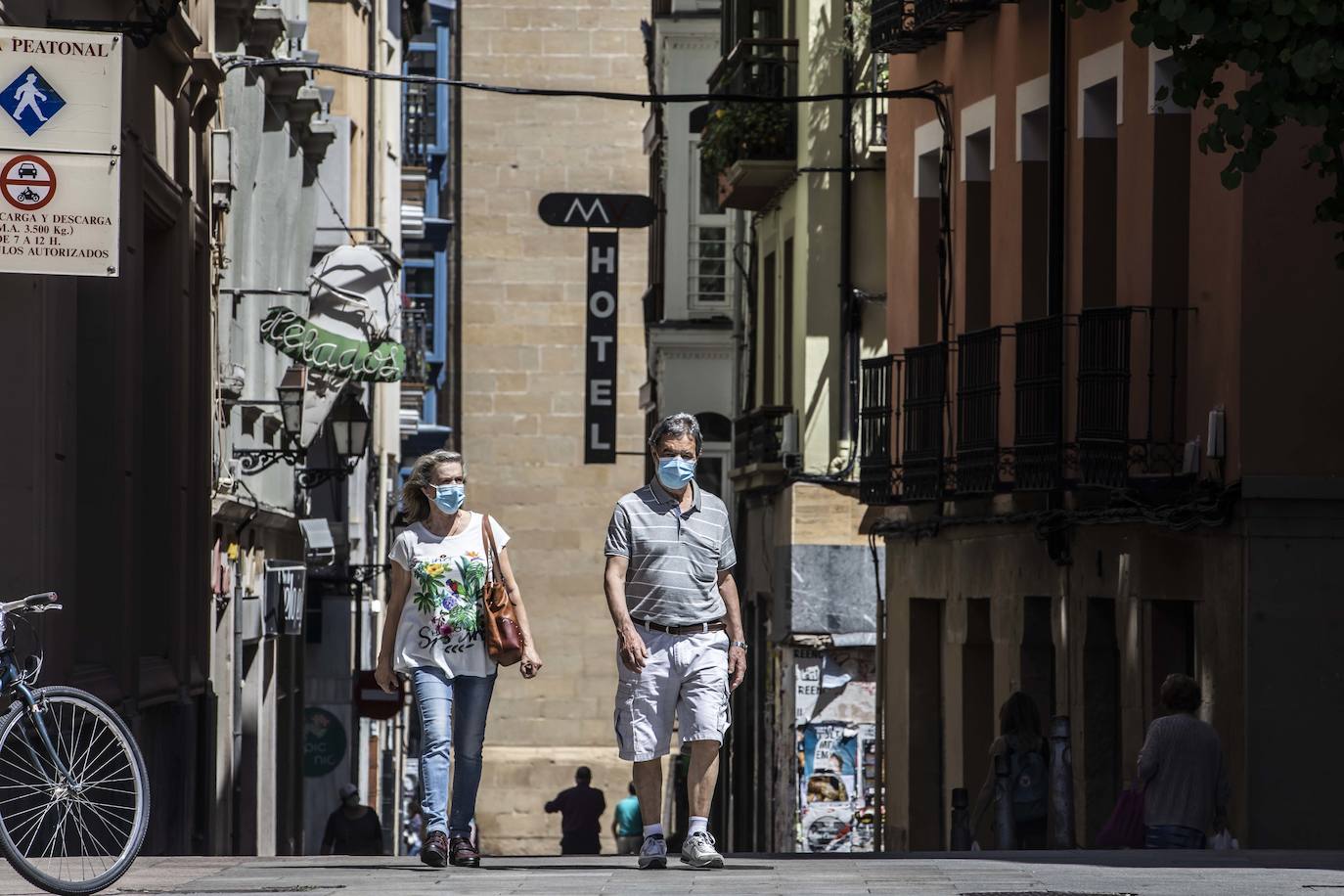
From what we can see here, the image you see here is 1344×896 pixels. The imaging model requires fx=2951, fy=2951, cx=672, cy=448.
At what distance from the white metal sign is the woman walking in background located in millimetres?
5883

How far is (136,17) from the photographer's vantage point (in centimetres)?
1706

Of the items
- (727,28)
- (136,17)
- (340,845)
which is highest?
(727,28)

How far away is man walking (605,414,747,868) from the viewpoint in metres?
12.3

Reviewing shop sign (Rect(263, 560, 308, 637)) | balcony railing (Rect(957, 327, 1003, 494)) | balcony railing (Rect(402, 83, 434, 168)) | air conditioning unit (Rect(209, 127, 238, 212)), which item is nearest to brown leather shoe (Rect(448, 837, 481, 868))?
balcony railing (Rect(957, 327, 1003, 494))

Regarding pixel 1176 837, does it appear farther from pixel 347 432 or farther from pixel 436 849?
pixel 347 432

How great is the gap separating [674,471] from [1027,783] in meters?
6.54

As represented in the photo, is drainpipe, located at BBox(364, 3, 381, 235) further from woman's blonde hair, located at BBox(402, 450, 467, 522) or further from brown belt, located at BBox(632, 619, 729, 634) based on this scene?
brown belt, located at BBox(632, 619, 729, 634)

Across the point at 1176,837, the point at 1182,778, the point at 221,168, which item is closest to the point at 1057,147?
the point at 221,168

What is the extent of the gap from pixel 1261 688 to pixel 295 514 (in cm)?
1526

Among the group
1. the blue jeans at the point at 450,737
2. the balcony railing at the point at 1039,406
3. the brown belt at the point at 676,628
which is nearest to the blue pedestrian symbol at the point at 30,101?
the blue jeans at the point at 450,737

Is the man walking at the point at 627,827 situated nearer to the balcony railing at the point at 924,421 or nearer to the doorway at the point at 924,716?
the doorway at the point at 924,716

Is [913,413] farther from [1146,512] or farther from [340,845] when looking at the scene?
[340,845]

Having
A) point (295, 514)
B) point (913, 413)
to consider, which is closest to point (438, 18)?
point (295, 514)

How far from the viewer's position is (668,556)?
12.3m
